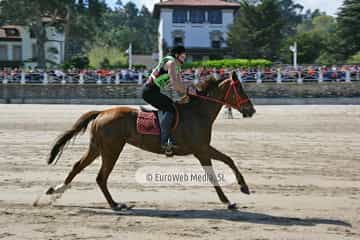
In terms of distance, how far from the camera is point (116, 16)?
15750cm

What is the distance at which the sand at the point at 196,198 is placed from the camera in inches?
286

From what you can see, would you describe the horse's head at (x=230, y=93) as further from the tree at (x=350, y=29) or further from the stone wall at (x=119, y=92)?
the tree at (x=350, y=29)

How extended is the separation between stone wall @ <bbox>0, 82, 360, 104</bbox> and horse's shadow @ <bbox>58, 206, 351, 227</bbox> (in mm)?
31709

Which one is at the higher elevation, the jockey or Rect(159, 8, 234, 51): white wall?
Rect(159, 8, 234, 51): white wall

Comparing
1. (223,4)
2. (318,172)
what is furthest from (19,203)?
(223,4)

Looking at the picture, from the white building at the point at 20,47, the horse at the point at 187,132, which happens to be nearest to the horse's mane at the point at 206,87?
the horse at the point at 187,132

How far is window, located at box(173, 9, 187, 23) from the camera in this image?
70750 mm

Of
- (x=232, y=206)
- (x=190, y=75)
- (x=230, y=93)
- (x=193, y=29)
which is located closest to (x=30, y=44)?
(x=193, y=29)

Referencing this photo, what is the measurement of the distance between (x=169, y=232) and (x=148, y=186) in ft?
10.1

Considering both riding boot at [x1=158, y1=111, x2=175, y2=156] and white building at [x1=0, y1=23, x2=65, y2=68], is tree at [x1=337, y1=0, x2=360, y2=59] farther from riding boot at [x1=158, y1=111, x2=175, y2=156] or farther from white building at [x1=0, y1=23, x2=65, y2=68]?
riding boot at [x1=158, y1=111, x2=175, y2=156]

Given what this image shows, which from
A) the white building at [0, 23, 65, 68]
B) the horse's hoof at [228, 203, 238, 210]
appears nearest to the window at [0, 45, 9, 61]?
the white building at [0, 23, 65, 68]

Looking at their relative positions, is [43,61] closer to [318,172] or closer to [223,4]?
[223,4]

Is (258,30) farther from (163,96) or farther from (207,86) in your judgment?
(163,96)

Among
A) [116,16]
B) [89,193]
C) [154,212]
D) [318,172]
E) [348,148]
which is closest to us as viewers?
[154,212]
